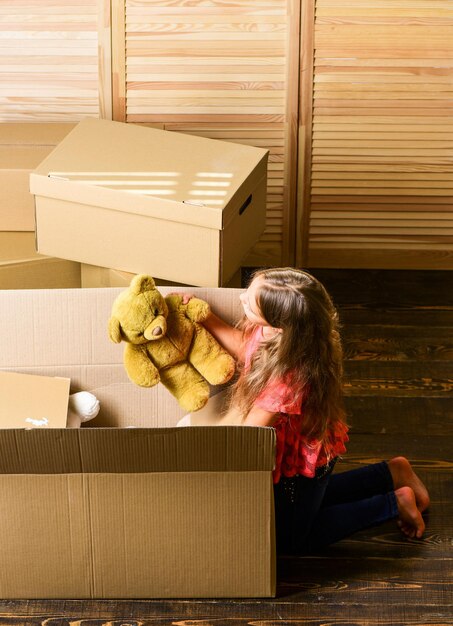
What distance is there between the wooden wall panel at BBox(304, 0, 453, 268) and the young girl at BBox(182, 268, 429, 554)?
90 cm

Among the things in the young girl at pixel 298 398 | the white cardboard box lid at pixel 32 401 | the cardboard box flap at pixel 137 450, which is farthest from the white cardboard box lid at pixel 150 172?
the cardboard box flap at pixel 137 450

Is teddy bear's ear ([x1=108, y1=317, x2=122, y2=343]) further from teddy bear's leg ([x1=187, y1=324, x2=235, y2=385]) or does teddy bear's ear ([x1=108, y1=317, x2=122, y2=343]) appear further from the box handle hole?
the box handle hole

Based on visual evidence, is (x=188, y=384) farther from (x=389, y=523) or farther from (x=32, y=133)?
(x=32, y=133)

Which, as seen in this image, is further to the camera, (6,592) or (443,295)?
(443,295)

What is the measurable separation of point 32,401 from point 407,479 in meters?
0.73

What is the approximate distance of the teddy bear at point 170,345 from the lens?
1657mm

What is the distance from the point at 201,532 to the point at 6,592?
13.7 inches

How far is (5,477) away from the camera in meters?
1.47

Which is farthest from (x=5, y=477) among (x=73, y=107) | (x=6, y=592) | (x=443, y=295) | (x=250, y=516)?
(x=443, y=295)

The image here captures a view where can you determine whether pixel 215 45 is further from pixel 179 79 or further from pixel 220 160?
pixel 220 160

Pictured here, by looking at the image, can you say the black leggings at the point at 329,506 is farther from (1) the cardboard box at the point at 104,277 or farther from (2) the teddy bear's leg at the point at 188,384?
(1) the cardboard box at the point at 104,277

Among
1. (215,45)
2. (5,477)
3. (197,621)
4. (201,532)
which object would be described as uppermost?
(215,45)

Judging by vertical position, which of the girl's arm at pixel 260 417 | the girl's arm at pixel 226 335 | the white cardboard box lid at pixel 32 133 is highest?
the white cardboard box lid at pixel 32 133

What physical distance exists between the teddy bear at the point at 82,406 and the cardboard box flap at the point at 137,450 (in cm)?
35
